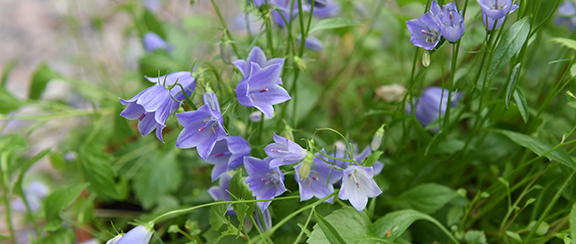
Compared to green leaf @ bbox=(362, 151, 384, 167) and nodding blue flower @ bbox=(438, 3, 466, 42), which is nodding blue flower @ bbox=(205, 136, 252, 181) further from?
nodding blue flower @ bbox=(438, 3, 466, 42)

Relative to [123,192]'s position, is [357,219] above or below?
above

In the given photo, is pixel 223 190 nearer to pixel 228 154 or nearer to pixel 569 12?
pixel 228 154

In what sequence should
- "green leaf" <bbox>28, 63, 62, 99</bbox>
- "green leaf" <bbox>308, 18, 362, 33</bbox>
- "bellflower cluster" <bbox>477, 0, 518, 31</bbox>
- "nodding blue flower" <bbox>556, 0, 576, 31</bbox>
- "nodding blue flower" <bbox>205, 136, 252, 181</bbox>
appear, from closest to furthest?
"bellflower cluster" <bbox>477, 0, 518, 31</bbox>, "nodding blue flower" <bbox>205, 136, 252, 181</bbox>, "green leaf" <bbox>308, 18, 362, 33</bbox>, "nodding blue flower" <bbox>556, 0, 576, 31</bbox>, "green leaf" <bbox>28, 63, 62, 99</bbox>

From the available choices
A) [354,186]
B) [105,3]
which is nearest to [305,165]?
[354,186]

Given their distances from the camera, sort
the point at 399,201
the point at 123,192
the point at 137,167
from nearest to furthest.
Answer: the point at 399,201, the point at 123,192, the point at 137,167

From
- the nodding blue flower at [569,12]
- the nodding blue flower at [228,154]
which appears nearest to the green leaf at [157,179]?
the nodding blue flower at [228,154]

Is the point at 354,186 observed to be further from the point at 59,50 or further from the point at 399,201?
the point at 59,50

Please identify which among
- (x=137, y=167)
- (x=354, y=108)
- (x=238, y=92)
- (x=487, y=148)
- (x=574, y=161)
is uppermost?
(x=238, y=92)

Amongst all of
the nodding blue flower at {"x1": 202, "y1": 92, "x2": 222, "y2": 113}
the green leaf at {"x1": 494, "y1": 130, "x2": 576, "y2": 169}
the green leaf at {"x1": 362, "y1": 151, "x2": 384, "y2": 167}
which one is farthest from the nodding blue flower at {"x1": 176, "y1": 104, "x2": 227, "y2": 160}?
the green leaf at {"x1": 494, "y1": 130, "x2": 576, "y2": 169}

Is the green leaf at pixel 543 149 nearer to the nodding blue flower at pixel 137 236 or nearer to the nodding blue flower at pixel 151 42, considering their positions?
the nodding blue flower at pixel 137 236
